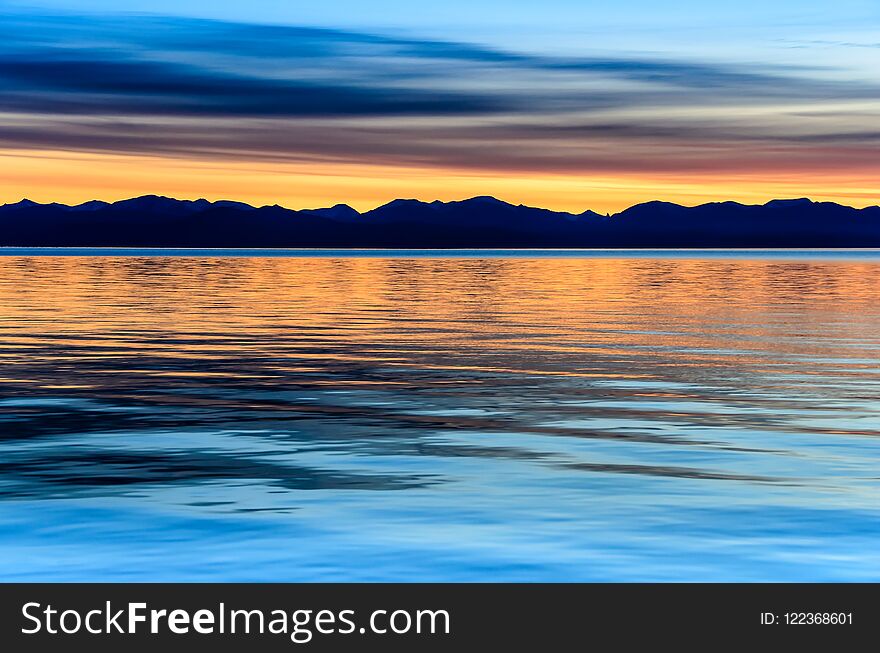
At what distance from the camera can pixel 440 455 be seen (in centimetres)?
1769

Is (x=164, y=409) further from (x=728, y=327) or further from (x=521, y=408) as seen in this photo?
(x=728, y=327)

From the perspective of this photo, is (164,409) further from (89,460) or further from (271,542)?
(271,542)

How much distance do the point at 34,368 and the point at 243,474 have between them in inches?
546

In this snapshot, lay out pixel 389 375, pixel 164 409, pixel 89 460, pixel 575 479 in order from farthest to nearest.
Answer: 1. pixel 389 375
2. pixel 164 409
3. pixel 89 460
4. pixel 575 479

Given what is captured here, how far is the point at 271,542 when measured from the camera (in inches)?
504

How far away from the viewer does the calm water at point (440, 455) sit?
12.3m

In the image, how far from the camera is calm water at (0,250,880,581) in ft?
40.5
